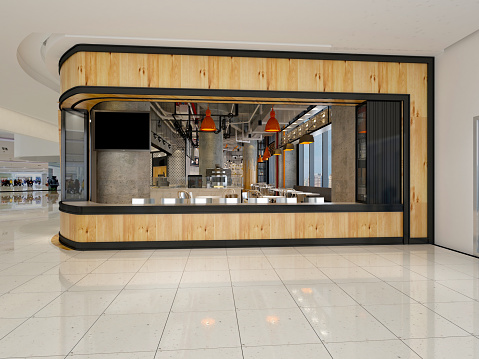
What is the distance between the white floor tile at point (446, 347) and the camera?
7.44 ft

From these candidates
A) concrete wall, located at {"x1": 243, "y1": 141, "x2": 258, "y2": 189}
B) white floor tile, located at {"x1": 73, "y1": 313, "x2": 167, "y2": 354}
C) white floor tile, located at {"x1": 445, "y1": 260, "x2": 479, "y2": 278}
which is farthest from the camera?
concrete wall, located at {"x1": 243, "y1": 141, "x2": 258, "y2": 189}

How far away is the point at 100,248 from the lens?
5.63 meters

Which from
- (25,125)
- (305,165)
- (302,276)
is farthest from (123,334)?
(305,165)

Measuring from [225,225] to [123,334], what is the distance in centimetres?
335

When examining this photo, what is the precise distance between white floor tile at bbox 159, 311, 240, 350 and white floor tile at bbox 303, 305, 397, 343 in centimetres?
70

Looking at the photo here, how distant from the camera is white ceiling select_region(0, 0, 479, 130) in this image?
4.30m

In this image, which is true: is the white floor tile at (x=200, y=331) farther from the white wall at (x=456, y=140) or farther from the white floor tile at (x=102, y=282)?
the white wall at (x=456, y=140)

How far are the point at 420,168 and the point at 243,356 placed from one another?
209 inches

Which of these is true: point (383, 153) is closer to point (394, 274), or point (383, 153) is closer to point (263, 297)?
point (394, 274)

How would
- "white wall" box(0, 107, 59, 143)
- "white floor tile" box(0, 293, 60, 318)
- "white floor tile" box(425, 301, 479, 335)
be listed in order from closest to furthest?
1. "white floor tile" box(425, 301, 479, 335)
2. "white floor tile" box(0, 293, 60, 318)
3. "white wall" box(0, 107, 59, 143)

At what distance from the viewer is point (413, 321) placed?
2.81m

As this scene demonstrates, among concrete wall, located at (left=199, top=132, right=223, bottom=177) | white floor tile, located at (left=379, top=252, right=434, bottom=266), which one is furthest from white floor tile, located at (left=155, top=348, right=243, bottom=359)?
concrete wall, located at (left=199, top=132, right=223, bottom=177)

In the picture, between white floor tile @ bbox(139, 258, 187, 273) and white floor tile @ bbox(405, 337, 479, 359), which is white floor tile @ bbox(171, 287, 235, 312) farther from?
white floor tile @ bbox(405, 337, 479, 359)

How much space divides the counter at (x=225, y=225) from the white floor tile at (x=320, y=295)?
2.21m
